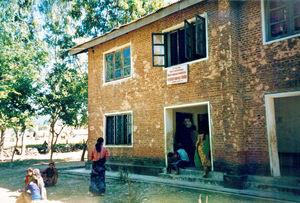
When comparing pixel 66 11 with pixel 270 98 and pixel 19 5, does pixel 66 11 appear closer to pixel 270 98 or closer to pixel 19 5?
pixel 19 5

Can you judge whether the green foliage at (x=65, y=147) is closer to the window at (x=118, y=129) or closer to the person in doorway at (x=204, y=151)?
the window at (x=118, y=129)

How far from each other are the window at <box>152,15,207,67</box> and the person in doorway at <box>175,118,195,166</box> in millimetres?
2562

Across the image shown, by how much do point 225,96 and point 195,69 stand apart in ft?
5.12

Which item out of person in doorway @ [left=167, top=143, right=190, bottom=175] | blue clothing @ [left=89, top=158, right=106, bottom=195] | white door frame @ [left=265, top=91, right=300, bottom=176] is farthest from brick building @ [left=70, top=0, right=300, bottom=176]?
blue clothing @ [left=89, top=158, right=106, bottom=195]

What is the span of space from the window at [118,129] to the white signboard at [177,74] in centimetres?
279

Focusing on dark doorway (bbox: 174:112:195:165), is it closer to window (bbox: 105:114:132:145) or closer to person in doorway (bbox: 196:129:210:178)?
person in doorway (bbox: 196:129:210:178)

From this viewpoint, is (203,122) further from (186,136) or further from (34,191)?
(34,191)

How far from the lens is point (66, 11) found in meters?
20.0

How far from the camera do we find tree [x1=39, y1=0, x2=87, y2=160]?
18000 mm

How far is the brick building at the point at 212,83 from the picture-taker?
25.6 ft

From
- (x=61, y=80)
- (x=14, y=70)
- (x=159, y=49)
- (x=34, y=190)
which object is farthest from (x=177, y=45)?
(x=61, y=80)

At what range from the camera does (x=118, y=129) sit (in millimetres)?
12367

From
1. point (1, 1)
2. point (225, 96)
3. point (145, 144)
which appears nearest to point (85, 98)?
point (1, 1)

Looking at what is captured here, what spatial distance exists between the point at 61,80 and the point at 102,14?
6081mm
